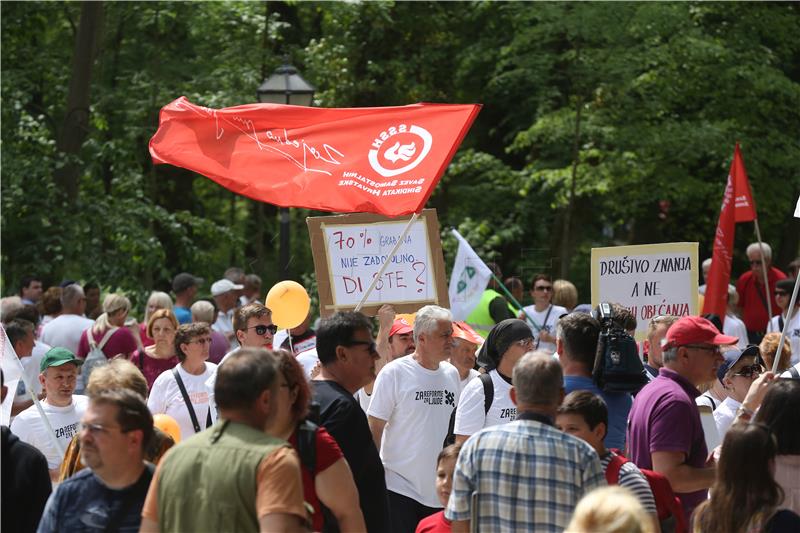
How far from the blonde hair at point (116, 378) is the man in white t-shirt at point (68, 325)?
270 inches

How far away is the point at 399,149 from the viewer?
826 cm

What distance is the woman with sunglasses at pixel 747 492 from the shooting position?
444cm

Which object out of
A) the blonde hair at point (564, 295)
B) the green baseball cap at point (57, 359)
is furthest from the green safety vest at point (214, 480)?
the blonde hair at point (564, 295)

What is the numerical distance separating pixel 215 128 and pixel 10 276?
392 inches

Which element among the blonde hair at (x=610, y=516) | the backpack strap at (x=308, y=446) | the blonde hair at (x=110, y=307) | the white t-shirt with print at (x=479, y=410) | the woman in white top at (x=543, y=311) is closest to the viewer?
the blonde hair at (x=610, y=516)

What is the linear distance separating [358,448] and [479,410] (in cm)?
161

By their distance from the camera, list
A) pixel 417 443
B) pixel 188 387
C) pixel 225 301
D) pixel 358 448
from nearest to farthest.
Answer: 1. pixel 358 448
2. pixel 417 443
3. pixel 188 387
4. pixel 225 301

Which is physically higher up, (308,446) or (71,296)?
(308,446)

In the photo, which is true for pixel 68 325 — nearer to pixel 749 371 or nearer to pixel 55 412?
pixel 55 412

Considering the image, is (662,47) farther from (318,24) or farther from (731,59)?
(318,24)

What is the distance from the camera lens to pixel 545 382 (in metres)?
4.65

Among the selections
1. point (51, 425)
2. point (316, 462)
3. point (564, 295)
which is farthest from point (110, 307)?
point (316, 462)

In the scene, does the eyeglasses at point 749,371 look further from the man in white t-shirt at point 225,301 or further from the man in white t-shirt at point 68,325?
the man in white t-shirt at point 225,301

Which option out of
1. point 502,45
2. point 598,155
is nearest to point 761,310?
point 598,155
